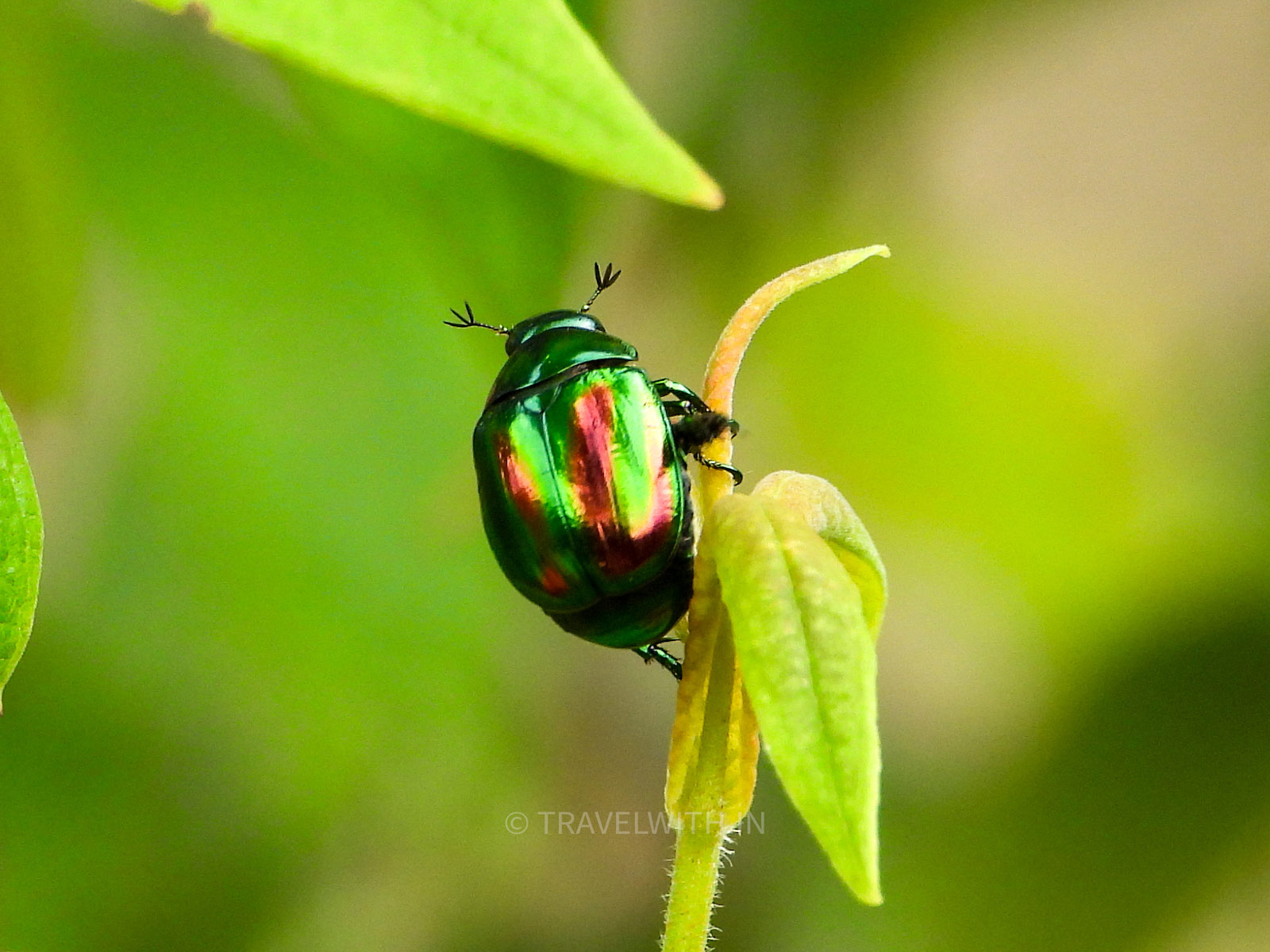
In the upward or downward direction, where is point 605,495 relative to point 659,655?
upward

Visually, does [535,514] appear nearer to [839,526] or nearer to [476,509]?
[839,526]

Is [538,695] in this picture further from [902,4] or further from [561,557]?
[902,4]

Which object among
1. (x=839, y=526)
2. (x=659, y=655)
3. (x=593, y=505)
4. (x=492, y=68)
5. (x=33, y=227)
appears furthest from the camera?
(x=33, y=227)

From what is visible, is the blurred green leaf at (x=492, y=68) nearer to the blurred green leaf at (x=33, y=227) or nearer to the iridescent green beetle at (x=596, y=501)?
the iridescent green beetle at (x=596, y=501)

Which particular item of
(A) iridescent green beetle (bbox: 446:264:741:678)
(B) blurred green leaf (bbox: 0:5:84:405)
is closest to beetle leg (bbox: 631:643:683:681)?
(A) iridescent green beetle (bbox: 446:264:741:678)

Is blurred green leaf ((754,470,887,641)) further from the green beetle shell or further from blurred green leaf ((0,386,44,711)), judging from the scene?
blurred green leaf ((0,386,44,711))

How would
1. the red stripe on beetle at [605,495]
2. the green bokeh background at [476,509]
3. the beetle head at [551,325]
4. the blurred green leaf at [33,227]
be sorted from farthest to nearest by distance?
the green bokeh background at [476,509] → the blurred green leaf at [33,227] → the beetle head at [551,325] → the red stripe on beetle at [605,495]

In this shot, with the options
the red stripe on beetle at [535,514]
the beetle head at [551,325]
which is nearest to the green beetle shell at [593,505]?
the red stripe on beetle at [535,514]

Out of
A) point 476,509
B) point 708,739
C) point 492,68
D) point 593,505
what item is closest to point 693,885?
point 708,739
